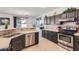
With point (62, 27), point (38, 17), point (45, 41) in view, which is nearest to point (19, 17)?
point (38, 17)

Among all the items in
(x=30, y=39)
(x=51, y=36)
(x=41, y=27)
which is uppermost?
(x=41, y=27)

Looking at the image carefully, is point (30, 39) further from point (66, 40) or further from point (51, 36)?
point (66, 40)

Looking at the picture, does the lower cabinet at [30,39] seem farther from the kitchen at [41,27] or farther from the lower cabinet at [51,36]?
the lower cabinet at [51,36]

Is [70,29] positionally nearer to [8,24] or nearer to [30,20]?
[30,20]

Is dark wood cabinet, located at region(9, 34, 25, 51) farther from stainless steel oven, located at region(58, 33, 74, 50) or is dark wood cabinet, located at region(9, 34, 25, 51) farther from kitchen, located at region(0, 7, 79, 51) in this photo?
stainless steel oven, located at region(58, 33, 74, 50)

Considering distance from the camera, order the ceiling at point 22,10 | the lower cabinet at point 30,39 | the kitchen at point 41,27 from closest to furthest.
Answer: the ceiling at point 22,10
the kitchen at point 41,27
the lower cabinet at point 30,39

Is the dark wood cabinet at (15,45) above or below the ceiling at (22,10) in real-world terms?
below

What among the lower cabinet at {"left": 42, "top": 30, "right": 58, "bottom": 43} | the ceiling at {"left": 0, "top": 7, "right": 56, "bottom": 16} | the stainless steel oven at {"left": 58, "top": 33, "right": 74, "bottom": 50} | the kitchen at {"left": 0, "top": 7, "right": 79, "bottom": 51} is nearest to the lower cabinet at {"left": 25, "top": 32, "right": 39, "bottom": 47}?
the kitchen at {"left": 0, "top": 7, "right": 79, "bottom": 51}

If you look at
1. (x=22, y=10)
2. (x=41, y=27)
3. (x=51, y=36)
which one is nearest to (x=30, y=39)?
(x=51, y=36)

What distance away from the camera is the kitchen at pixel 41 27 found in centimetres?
238

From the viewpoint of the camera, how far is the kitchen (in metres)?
2.38

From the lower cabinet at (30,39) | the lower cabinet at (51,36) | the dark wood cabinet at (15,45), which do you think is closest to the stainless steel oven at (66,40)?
the lower cabinet at (51,36)

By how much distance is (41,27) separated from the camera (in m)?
3.11
